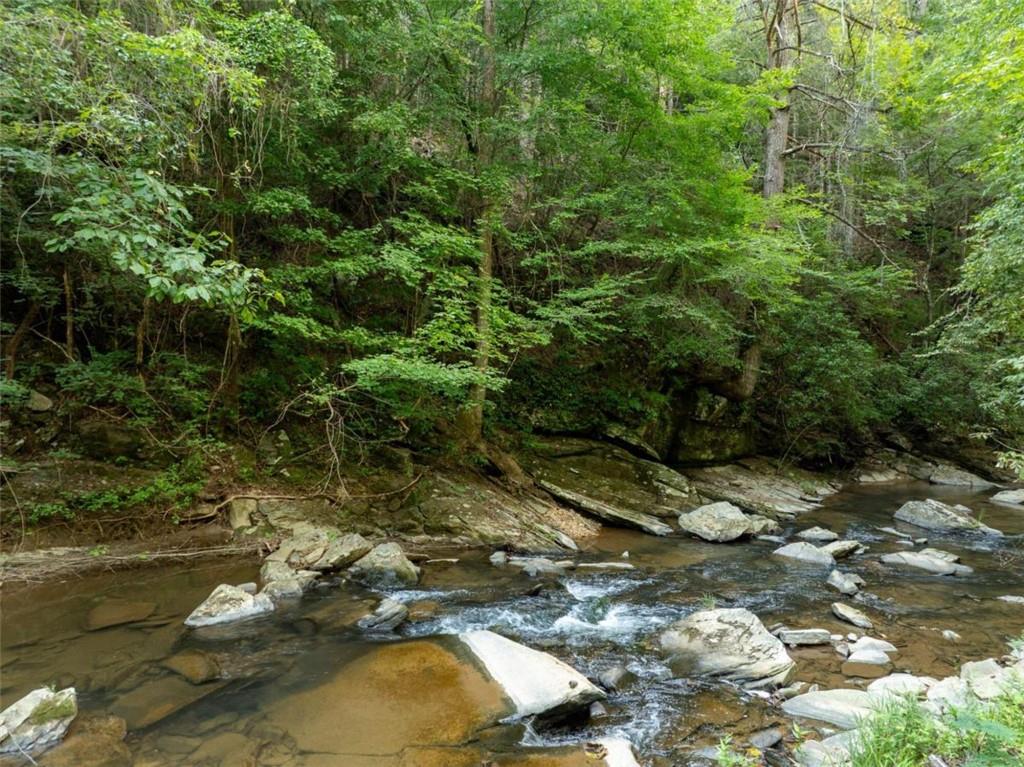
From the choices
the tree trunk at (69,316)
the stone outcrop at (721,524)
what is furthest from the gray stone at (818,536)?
the tree trunk at (69,316)

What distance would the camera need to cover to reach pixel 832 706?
3.71 metres

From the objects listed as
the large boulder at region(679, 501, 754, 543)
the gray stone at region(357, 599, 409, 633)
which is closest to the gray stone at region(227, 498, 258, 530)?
the gray stone at region(357, 599, 409, 633)

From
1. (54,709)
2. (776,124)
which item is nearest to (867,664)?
(54,709)

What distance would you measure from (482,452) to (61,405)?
5.94 meters

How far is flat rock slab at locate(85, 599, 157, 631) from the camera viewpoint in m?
4.81

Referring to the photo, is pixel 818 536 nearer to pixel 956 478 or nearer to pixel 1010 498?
pixel 1010 498

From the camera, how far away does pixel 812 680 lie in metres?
4.27

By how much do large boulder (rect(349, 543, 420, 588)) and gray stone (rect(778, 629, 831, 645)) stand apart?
3.86 m

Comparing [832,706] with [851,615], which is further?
[851,615]

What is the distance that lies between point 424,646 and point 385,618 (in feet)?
2.31

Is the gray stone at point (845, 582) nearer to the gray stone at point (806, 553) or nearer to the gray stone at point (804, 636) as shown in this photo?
the gray stone at point (806, 553)

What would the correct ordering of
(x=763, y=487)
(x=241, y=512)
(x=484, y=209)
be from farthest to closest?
(x=763, y=487), (x=484, y=209), (x=241, y=512)

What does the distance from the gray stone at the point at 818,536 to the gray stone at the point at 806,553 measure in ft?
2.84

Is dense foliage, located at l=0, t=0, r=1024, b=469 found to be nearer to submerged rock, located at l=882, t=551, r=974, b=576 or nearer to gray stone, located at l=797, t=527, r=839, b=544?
submerged rock, located at l=882, t=551, r=974, b=576
